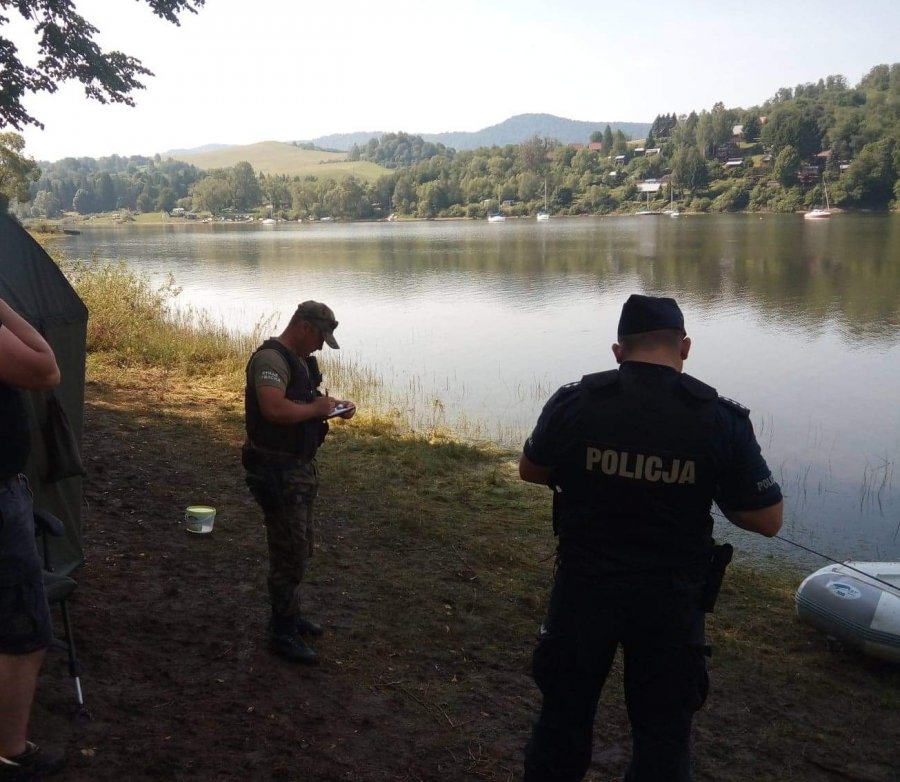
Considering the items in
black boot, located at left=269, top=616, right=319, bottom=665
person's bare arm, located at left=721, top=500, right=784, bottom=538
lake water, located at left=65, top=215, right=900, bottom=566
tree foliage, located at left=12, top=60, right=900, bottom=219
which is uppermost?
tree foliage, located at left=12, top=60, right=900, bottom=219

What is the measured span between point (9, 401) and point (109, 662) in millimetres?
1782

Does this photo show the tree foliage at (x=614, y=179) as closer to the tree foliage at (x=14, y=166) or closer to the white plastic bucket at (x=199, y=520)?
the tree foliage at (x=14, y=166)

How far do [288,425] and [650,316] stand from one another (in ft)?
6.32

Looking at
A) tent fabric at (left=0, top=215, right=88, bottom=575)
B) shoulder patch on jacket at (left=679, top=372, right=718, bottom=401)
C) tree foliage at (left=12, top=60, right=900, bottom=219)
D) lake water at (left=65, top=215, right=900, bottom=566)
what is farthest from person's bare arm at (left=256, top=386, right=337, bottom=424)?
tree foliage at (left=12, top=60, right=900, bottom=219)

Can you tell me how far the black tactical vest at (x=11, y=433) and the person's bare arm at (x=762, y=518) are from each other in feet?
7.47

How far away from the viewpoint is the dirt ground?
3.39m

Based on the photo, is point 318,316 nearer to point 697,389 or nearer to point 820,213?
point 697,389

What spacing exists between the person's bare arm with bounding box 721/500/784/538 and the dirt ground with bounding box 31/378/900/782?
160 centimetres

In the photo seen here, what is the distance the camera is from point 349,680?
13.5 feet

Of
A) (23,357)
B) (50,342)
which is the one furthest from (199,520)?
(23,357)

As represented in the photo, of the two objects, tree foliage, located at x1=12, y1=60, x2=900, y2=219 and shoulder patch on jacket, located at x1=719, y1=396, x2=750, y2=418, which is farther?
tree foliage, located at x1=12, y1=60, x2=900, y2=219

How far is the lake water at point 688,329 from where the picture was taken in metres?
10.4

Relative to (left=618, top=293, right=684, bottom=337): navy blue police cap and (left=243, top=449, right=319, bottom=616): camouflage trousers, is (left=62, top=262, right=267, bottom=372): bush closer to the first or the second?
(left=243, top=449, right=319, bottom=616): camouflage trousers

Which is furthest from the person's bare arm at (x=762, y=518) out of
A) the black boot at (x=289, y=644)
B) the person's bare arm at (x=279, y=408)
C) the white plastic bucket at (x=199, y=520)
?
the white plastic bucket at (x=199, y=520)
